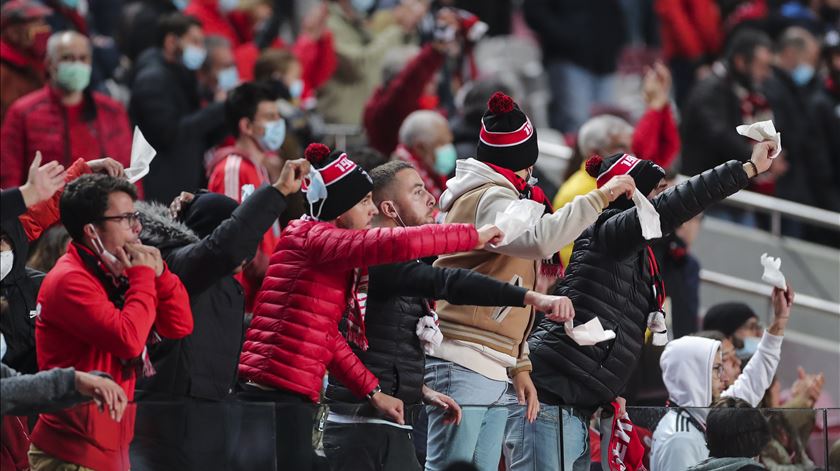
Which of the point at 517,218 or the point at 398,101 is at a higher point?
the point at 398,101

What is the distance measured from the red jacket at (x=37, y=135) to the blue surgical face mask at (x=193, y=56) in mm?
1361

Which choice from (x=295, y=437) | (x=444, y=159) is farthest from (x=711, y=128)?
(x=295, y=437)

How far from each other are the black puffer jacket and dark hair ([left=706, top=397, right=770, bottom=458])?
0.42m

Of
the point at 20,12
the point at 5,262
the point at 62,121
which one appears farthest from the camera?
the point at 20,12

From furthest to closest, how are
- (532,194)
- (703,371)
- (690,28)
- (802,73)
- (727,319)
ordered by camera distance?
(690,28)
(802,73)
(727,319)
(703,371)
(532,194)

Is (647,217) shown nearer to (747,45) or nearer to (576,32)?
(747,45)

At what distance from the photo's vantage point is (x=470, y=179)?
6.89m

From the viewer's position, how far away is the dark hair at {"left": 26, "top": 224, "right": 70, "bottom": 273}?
7.89m

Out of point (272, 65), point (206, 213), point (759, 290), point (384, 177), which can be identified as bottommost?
point (759, 290)

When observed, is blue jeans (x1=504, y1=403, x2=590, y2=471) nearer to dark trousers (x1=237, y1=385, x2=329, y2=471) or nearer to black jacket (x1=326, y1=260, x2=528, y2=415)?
black jacket (x1=326, y1=260, x2=528, y2=415)

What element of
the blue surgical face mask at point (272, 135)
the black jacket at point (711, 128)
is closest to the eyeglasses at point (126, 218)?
the blue surgical face mask at point (272, 135)

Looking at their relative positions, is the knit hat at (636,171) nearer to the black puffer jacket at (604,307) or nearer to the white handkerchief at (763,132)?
the black puffer jacket at (604,307)

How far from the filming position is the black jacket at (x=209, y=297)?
670cm

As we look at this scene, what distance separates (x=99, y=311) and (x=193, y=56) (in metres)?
5.69
